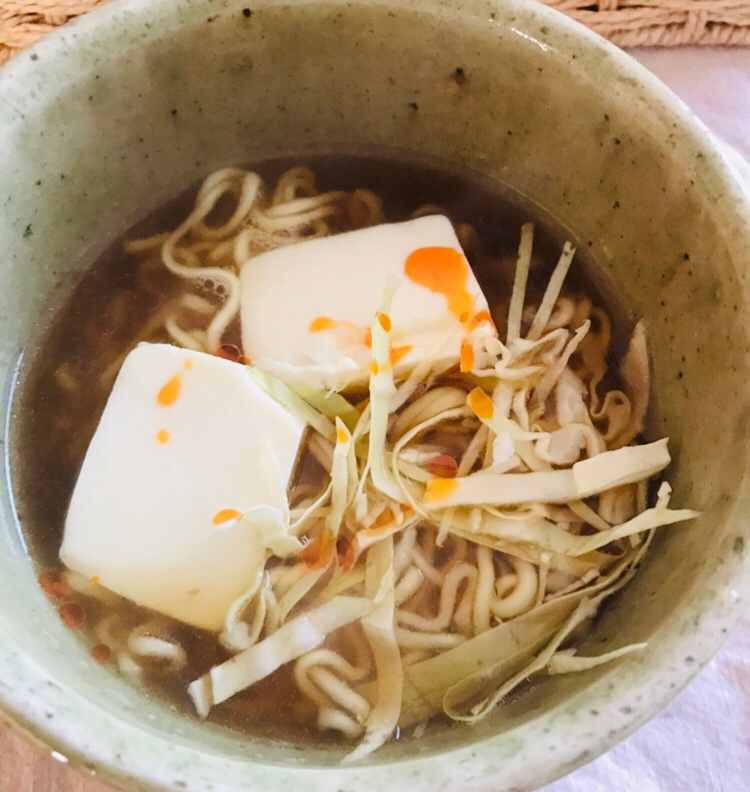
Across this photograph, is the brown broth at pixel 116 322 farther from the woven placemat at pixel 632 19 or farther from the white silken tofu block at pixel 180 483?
the woven placemat at pixel 632 19

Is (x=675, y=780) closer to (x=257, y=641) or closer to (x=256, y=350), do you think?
(x=257, y=641)

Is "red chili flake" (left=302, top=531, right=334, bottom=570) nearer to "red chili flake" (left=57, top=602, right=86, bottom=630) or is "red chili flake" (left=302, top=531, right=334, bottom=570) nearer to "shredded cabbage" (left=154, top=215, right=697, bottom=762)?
"shredded cabbage" (left=154, top=215, right=697, bottom=762)

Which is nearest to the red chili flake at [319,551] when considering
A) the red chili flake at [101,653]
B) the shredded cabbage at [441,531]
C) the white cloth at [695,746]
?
the shredded cabbage at [441,531]

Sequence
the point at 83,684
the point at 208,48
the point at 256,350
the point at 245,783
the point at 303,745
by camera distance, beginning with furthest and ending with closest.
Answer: the point at 256,350 < the point at 208,48 < the point at 303,745 < the point at 83,684 < the point at 245,783

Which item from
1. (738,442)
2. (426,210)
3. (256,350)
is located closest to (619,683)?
(738,442)

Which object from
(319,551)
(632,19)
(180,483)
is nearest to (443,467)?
(319,551)

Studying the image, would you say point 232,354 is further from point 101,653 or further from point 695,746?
point 695,746

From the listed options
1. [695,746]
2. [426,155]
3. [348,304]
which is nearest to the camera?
[695,746]
